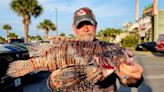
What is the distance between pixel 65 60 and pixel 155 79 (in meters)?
10.7

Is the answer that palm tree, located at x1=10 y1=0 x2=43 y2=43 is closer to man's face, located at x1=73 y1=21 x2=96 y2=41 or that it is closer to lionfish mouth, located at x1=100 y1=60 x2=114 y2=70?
man's face, located at x1=73 y1=21 x2=96 y2=41

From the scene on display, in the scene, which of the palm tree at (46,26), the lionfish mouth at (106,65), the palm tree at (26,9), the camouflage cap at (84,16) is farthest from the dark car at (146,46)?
the palm tree at (46,26)

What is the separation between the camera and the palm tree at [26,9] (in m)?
45.0

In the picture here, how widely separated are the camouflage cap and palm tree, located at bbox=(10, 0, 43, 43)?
4295 cm

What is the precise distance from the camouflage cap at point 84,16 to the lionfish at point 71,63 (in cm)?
19

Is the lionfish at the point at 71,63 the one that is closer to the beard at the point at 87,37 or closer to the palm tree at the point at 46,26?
the beard at the point at 87,37

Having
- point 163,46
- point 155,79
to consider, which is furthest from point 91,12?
point 163,46

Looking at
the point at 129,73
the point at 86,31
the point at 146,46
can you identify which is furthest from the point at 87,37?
the point at 146,46

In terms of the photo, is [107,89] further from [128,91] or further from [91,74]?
[128,91]

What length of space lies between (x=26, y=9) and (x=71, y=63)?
44.1 m

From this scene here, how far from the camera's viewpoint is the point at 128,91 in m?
9.28

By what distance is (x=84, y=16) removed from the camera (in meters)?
2.17

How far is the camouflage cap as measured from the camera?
2.16m

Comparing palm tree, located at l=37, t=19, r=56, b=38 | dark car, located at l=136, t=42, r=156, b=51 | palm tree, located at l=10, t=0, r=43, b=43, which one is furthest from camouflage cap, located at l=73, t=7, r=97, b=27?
palm tree, located at l=37, t=19, r=56, b=38
